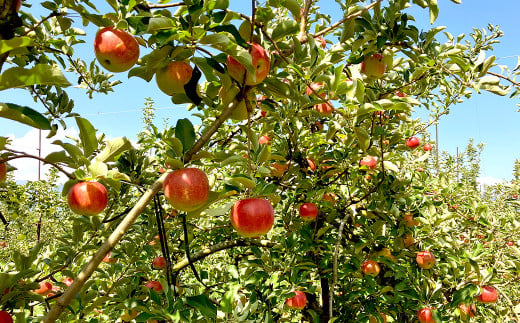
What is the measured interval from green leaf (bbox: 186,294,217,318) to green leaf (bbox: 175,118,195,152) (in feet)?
2.40

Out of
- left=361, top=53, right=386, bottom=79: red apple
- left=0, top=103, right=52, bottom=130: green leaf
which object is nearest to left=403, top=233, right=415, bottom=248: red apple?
left=361, top=53, right=386, bottom=79: red apple

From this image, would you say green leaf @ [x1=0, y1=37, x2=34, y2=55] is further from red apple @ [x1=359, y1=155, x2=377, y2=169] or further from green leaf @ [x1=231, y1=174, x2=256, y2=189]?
red apple @ [x1=359, y1=155, x2=377, y2=169]

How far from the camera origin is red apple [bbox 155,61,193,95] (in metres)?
1.09

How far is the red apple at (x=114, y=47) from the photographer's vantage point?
105cm

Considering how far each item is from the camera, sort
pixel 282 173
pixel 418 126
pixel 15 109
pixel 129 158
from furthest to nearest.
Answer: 1. pixel 418 126
2. pixel 282 173
3. pixel 129 158
4. pixel 15 109

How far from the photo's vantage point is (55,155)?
3.58ft

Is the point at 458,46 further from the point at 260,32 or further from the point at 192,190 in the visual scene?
the point at 192,190

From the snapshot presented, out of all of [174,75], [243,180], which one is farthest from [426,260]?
[174,75]

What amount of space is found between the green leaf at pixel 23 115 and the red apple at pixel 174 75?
0.38 metres

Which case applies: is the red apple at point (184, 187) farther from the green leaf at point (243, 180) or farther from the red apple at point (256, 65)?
the red apple at point (256, 65)

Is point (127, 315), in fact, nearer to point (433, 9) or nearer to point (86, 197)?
point (86, 197)

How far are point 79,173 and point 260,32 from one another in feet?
2.43

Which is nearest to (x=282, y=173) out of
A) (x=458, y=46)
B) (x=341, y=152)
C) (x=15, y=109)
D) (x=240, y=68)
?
(x=341, y=152)

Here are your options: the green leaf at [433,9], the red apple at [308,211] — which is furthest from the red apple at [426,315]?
the green leaf at [433,9]
